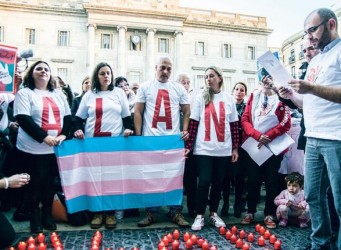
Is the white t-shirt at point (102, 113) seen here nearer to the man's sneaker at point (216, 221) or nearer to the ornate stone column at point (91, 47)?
the man's sneaker at point (216, 221)

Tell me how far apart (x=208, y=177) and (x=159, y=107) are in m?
1.24

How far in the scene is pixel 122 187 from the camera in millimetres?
4766

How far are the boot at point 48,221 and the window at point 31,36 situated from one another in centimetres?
3238

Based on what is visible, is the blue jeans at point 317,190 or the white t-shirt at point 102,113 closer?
the blue jeans at point 317,190

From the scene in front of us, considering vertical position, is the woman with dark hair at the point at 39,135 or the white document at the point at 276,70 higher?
the white document at the point at 276,70

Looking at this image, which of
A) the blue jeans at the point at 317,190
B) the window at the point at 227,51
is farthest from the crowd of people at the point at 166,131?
the window at the point at 227,51

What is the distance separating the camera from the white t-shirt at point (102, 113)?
4758 millimetres

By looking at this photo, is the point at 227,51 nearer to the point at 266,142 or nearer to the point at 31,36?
the point at 31,36

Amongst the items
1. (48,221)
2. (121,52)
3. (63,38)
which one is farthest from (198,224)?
(63,38)

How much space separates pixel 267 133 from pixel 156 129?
1.65 m

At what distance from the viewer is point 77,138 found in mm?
4641

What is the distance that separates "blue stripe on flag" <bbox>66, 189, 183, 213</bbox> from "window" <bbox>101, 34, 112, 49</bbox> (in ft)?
105

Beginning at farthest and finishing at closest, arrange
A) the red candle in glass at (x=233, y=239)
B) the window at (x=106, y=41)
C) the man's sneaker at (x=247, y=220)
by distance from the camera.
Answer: the window at (x=106, y=41) → the man's sneaker at (x=247, y=220) → the red candle in glass at (x=233, y=239)

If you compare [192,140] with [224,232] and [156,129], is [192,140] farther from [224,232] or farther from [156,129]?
[224,232]
